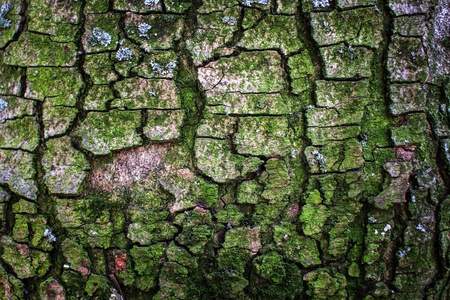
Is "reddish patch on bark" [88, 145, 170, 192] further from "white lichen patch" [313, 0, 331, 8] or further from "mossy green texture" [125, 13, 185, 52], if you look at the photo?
"white lichen patch" [313, 0, 331, 8]

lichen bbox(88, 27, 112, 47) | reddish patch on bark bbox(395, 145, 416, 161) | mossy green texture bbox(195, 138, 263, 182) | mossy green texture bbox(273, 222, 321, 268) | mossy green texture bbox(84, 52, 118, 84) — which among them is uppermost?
lichen bbox(88, 27, 112, 47)

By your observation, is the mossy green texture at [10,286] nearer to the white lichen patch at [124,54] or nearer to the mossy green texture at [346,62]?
the white lichen patch at [124,54]

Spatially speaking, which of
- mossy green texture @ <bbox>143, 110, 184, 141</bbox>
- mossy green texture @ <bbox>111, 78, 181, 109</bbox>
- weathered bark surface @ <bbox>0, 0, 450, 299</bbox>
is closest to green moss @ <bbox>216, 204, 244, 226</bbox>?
weathered bark surface @ <bbox>0, 0, 450, 299</bbox>

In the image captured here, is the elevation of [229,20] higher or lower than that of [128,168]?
higher

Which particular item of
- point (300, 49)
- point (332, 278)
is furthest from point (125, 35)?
point (332, 278)

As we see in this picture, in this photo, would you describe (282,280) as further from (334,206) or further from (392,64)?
(392,64)

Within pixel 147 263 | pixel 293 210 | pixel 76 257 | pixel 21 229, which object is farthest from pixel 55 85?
pixel 293 210

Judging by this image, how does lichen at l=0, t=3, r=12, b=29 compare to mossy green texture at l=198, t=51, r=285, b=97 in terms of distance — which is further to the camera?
lichen at l=0, t=3, r=12, b=29

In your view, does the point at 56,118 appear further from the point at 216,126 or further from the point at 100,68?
the point at 216,126
